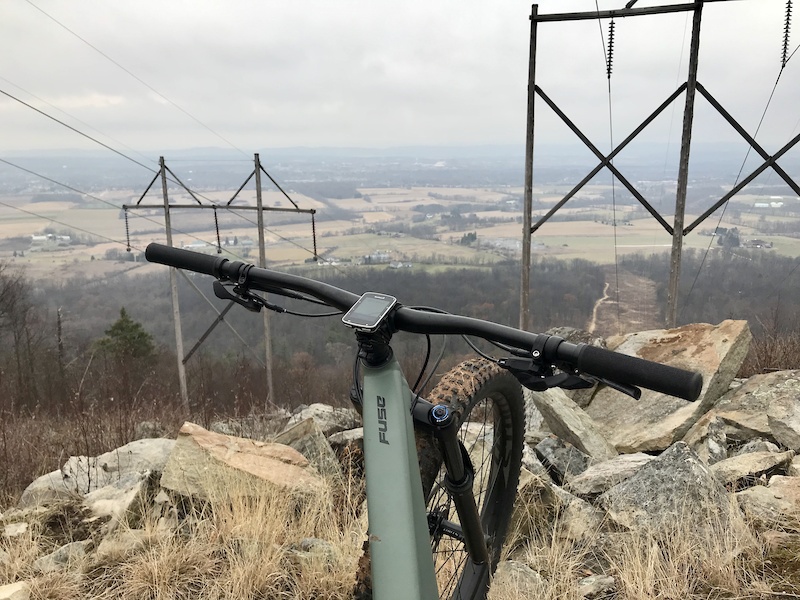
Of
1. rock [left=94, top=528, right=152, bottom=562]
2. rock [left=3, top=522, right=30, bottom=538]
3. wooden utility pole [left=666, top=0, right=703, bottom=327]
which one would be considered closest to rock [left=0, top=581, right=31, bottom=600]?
rock [left=94, top=528, right=152, bottom=562]

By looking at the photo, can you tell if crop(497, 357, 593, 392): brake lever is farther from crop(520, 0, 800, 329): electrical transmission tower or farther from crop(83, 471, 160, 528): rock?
crop(520, 0, 800, 329): electrical transmission tower

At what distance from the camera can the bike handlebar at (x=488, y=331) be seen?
140 cm

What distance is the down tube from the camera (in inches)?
63.8

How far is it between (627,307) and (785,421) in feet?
58.2

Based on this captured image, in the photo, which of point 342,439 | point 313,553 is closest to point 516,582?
point 313,553

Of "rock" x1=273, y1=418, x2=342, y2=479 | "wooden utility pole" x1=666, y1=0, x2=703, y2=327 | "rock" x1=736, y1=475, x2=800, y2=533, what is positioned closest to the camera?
"rock" x1=736, y1=475, x2=800, y2=533

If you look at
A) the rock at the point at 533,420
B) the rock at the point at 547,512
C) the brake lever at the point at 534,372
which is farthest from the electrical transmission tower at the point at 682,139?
the brake lever at the point at 534,372

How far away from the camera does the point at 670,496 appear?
11.3 ft

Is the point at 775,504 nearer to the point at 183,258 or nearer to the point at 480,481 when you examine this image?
the point at 480,481

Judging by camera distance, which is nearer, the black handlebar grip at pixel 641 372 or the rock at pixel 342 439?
the black handlebar grip at pixel 641 372

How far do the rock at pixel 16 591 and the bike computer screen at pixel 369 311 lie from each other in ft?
7.98

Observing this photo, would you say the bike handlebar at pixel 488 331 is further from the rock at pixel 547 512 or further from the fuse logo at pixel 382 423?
the rock at pixel 547 512

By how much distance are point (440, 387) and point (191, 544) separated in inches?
Answer: 74.7

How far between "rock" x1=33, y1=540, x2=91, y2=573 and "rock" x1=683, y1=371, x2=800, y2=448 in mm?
4695
